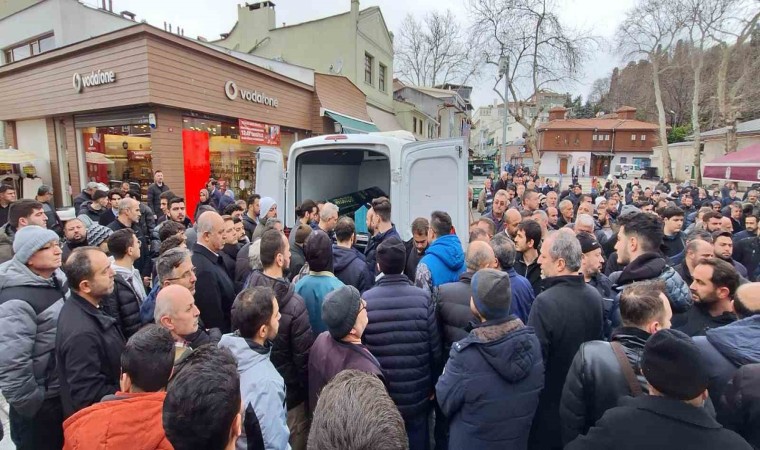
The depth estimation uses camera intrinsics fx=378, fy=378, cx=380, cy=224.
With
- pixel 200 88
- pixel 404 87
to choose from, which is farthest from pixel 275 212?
pixel 404 87

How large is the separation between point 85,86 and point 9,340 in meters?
11.0

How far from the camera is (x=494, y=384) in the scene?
2.10m

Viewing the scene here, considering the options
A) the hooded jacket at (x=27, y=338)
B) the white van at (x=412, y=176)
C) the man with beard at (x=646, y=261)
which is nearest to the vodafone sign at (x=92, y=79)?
the white van at (x=412, y=176)

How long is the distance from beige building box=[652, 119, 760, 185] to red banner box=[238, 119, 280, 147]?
23.9 m

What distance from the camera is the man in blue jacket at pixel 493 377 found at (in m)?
2.08

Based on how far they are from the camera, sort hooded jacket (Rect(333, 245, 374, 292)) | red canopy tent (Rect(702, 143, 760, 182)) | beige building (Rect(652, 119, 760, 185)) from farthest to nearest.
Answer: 1. beige building (Rect(652, 119, 760, 185))
2. red canopy tent (Rect(702, 143, 760, 182))
3. hooded jacket (Rect(333, 245, 374, 292))

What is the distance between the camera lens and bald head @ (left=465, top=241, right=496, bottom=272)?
2.98m

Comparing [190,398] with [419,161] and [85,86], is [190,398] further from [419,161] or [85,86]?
[85,86]

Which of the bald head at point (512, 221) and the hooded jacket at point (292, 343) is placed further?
the bald head at point (512, 221)

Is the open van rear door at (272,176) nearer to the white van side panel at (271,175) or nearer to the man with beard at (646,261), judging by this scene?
the white van side panel at (271,175)

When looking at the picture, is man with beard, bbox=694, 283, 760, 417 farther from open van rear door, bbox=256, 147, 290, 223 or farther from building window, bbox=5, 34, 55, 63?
building window, bbox=5, 34, 55, 63

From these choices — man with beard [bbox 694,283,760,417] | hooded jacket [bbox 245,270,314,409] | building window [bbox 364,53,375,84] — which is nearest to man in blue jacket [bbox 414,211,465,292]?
hooded jacket [bbox 245,270,314,409]

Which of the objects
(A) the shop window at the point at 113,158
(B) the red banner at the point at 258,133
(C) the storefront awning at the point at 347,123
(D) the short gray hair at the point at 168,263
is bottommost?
(D) the short gray hair at the point at 168,263

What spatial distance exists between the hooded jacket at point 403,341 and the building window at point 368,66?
22.0m
